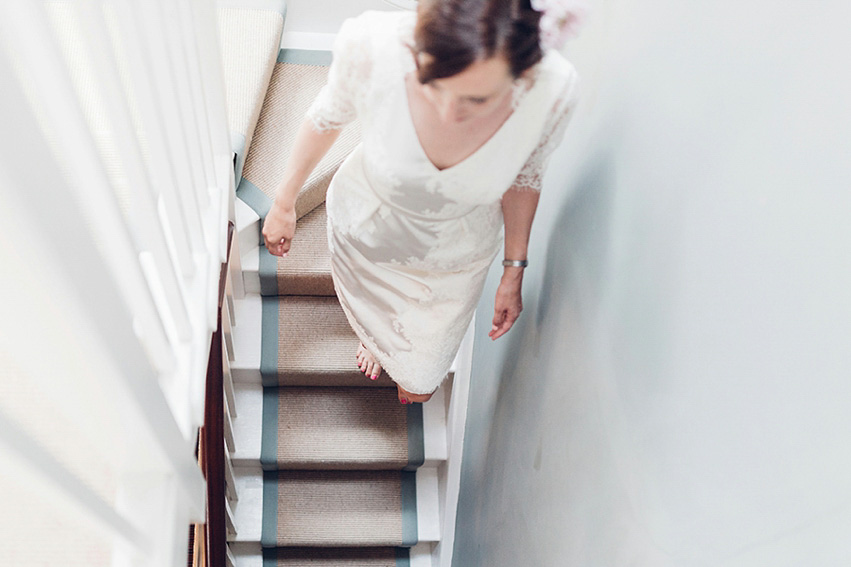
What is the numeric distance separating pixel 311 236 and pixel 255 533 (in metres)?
1.11

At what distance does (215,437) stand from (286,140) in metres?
1.05

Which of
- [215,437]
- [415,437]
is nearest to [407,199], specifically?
[215,437]

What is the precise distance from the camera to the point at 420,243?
1664mm

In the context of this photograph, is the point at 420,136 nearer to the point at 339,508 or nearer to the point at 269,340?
the point at 269,340

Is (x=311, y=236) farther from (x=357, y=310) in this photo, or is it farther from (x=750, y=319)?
(x=750, y=319)

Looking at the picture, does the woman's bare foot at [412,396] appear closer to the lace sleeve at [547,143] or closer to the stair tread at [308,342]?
the stair tread at [308,342]

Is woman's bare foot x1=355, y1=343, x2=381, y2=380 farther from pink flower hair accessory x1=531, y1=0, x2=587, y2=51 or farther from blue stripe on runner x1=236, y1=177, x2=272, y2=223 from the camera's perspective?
pink flower hair accessory x1=531, y1=0, x2=587, y2=51

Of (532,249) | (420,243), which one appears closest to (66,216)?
(420,243)

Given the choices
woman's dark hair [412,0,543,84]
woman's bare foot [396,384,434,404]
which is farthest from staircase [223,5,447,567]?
woman's dark hair [412,0,543,84]

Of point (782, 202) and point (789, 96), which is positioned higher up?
point (789, 96)

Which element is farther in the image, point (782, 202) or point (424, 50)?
point (424, 50)

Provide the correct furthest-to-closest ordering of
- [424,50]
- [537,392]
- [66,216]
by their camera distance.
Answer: [537,392] → [424,50] → [66,216]

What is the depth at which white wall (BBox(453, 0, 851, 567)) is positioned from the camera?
682mm

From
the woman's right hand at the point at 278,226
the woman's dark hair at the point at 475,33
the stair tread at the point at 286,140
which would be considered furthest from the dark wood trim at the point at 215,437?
the woman's dark hair at the point at 475,33
